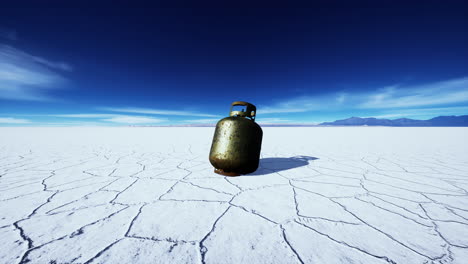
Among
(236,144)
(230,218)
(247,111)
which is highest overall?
(247,111)

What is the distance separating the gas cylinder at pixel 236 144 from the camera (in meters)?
2.31

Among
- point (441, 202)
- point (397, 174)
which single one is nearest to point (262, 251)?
point (441, 202)

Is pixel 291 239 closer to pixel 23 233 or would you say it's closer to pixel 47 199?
pixel 23 233

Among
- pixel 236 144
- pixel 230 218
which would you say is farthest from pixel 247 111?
pixel 230 218

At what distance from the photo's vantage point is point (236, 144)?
231cm

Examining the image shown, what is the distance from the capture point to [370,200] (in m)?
1.76

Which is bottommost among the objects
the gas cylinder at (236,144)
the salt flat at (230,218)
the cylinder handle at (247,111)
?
the salt flat at (230,218)

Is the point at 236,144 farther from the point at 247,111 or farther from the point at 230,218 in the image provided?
the point at 230,218

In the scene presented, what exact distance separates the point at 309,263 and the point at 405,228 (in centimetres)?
93

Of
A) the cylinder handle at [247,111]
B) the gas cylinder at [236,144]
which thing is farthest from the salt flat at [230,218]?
the cylinder handle at [247,111]

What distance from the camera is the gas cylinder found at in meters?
2.31

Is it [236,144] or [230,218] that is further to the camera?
[236,144]

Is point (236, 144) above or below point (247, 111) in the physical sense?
below

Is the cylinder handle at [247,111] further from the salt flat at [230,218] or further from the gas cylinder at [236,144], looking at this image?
the salt flat at [230,218]
